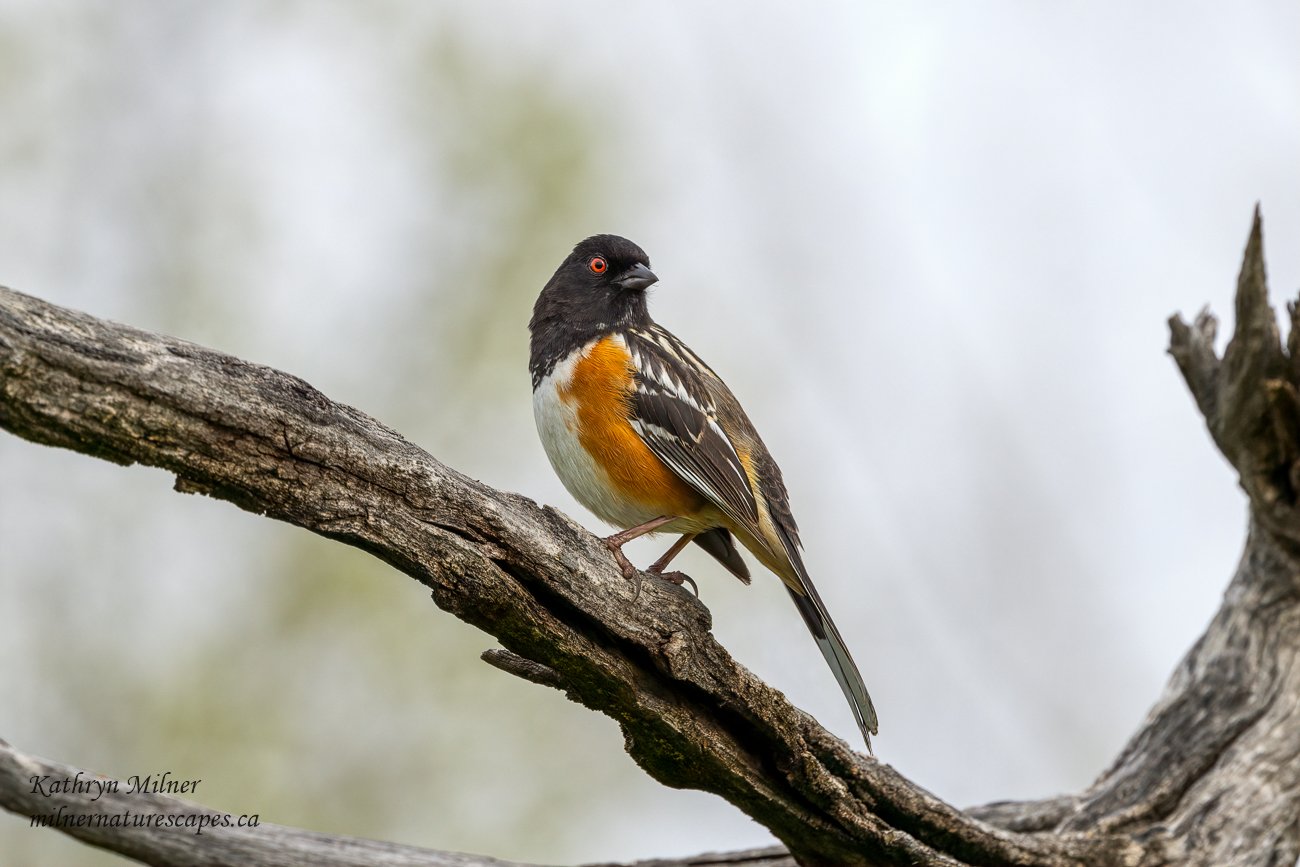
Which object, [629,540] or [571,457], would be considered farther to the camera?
[571,457]

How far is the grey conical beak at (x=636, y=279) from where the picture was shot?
6500 mm

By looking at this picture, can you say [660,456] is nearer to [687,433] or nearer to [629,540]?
[687,433]

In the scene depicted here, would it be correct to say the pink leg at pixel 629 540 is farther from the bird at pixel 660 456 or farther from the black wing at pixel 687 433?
the black wing at pixel 687 433

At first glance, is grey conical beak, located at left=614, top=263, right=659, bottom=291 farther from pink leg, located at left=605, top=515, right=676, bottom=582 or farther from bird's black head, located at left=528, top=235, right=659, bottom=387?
pink leg, located at left=605, top=515, right=676, bottom=582

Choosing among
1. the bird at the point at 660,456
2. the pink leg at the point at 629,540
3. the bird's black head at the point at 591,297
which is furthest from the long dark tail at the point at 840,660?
the bird's black head at the point at 591,297

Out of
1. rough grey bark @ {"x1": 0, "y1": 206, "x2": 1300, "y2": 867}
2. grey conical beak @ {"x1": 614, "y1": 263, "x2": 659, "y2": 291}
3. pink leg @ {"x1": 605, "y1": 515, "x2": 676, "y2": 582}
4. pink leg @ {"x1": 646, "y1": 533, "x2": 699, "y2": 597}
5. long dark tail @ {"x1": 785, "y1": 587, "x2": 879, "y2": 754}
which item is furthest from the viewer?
grey conical beak @ {"x1": 614, "y1": 263, "x2": 659, "y2": 291}

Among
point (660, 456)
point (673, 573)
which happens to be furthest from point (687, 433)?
point (673, 573)

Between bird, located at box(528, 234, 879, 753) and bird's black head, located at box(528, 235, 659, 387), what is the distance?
Answer: 0.8 inches

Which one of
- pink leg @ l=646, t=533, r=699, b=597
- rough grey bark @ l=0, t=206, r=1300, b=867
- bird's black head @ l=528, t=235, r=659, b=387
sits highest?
bird's black head @ l=528, t=235, r=659, b=387

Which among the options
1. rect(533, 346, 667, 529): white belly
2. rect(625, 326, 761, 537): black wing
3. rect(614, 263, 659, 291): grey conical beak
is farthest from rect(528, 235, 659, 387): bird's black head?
rect(625, 326, 761, 537): black wing

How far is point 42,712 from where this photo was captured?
8.45 meters

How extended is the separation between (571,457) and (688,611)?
1.60 metres

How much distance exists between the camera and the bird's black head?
239 inches

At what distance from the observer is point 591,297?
640 cm
